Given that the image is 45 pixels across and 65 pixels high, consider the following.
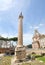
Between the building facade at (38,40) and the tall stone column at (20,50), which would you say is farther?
the building facade at (38,40)

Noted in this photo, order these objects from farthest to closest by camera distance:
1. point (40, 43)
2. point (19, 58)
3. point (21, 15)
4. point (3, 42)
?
point (3, 42)
point (40, 43)
point (21, 15)
point (19, 58)

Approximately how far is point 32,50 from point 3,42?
34.6 metres

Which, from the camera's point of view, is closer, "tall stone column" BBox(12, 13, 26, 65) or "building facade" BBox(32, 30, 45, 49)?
"tall stone column" BBox(12, 13, 26, 65)

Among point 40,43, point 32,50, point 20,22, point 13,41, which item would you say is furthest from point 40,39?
point 20,22

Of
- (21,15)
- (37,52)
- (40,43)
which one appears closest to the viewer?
(21,15)

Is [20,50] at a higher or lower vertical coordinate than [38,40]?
lower

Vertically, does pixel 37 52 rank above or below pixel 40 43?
below

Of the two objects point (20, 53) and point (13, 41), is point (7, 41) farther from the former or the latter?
point (20, 53)

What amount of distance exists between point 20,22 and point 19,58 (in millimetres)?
7014

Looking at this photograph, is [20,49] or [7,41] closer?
[20,49]

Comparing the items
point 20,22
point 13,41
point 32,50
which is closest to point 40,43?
point 32,50

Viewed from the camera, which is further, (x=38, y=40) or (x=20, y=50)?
(x=38, y=40)

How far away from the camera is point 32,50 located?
4416 cm

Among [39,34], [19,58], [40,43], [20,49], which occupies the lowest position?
[19,58]
